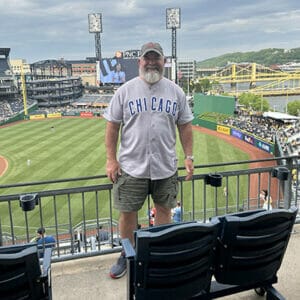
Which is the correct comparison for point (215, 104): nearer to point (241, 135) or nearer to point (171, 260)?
point (241, 135)

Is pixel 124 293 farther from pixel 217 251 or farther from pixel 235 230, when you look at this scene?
pixel 235 230

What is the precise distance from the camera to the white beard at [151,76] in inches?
106

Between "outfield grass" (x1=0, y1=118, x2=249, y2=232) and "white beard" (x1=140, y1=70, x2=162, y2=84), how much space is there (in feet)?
34.1

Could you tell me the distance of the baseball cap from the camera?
266 cm

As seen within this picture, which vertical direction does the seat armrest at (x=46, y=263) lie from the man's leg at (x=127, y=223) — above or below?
above

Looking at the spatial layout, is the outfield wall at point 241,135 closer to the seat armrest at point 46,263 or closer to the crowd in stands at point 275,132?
the crowd in stands at point 275,132

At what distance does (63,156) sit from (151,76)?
22.2m

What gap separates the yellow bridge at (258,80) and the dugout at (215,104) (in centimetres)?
3979

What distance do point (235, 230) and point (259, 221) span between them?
0.15m

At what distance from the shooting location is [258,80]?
115625 millimetres

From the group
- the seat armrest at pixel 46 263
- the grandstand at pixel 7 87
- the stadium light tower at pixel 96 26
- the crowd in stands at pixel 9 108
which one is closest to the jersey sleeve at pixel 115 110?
the seat armrest at pixel 46 263

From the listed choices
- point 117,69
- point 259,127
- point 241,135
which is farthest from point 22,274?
point 117,69

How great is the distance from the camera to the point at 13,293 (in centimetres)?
183

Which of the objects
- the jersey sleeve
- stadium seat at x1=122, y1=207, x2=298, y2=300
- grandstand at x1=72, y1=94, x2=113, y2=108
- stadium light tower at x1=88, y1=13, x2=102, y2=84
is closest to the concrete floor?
stadium seat at x1=122, y1=207, x2=298, y2=300
